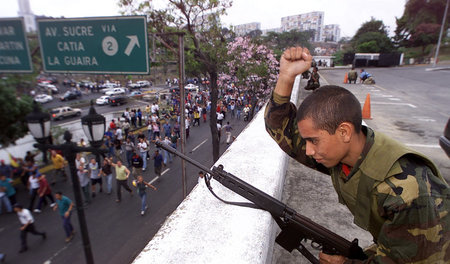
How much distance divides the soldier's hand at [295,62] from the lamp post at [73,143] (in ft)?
11.7

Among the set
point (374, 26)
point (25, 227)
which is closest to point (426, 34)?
point (374, 26)

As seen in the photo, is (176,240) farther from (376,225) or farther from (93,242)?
(93,242)

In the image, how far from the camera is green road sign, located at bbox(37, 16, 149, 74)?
148 inches

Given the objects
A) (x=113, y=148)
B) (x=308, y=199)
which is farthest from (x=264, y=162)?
(x=113, y=148)

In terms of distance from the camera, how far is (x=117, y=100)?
66.5ft

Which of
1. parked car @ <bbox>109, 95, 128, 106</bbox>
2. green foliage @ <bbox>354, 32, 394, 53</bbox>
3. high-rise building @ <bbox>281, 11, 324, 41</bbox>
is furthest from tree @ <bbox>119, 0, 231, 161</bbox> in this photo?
high-rise building @ <bbox>281, 11, 324, 41</bbox>

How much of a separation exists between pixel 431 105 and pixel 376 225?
472 inches

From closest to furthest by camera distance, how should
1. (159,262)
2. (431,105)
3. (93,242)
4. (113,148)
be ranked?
1. (159,262)
2. (93,242)
3. (431,105)
4. (113,148)

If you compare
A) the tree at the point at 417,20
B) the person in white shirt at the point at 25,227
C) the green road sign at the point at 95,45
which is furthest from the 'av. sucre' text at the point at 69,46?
the tree at the point at 417,20

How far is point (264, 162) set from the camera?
2.01m

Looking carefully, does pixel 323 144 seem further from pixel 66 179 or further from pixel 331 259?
pixel 66 179

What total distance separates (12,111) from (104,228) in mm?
4308

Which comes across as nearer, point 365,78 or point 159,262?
point 159,262

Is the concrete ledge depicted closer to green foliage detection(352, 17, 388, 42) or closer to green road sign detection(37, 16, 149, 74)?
green road sign detection(37, 16, 149, 74)
